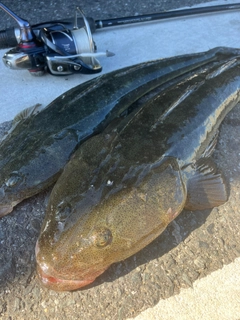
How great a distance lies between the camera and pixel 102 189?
75.7 inches

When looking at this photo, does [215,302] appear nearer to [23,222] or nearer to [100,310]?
[100,310]

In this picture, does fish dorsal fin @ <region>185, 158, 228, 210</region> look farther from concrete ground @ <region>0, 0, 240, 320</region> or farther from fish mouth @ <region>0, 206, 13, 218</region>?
fish mouth @ <region>0, 206, 13, 218</region>

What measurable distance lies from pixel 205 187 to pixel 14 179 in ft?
4.10

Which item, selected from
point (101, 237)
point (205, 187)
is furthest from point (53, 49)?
point (101, 237)

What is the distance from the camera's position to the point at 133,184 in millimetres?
1950

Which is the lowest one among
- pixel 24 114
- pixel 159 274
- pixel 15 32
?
pixel 159 274

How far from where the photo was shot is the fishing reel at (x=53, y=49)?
10.1 feet

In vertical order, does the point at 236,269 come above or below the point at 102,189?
below

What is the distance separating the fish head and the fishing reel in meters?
1.54

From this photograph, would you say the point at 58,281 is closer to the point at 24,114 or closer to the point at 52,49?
the point at 24,114

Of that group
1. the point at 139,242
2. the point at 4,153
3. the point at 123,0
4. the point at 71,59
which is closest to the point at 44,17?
the point at 123,0

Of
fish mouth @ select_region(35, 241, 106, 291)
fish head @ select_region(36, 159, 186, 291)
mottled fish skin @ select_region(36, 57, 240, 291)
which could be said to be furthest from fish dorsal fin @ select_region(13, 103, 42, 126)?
fish mouth @ select_region(35, 241, 106, 291)

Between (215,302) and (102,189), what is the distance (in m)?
0.95

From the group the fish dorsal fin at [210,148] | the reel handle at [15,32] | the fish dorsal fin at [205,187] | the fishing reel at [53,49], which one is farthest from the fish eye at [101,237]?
the reel handle at [15,32]
